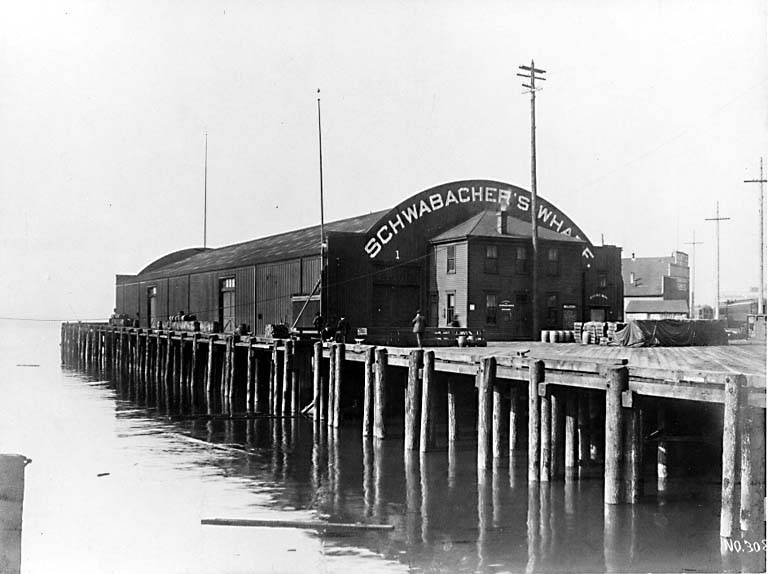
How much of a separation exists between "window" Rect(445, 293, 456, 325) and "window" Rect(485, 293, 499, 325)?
1.65 meters

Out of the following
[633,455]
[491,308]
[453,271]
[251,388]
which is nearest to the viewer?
[633,455]

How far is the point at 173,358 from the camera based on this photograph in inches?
2007

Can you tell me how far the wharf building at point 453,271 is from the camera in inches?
1657

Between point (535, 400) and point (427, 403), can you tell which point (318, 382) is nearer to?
point (427, 403)

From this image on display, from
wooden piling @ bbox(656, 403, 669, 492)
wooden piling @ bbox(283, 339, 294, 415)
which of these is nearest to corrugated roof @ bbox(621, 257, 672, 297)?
wooden piling @ bbox(283, 339, 294, 415)

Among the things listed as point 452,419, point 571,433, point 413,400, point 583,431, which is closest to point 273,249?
point 452,419

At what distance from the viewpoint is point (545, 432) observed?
1933 cm

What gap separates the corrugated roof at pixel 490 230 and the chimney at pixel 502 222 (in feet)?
0.53

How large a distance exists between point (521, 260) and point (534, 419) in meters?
24.4

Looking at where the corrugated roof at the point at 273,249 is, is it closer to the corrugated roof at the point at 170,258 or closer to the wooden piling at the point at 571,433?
the corrugated roof at the point at 170,258

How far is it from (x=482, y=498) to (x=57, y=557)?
884cm

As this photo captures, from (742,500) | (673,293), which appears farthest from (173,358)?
(673,293)

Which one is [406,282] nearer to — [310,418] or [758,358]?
[310,418]

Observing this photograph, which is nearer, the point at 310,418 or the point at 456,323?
the point at 310,418
